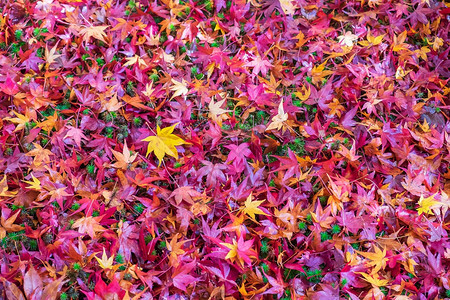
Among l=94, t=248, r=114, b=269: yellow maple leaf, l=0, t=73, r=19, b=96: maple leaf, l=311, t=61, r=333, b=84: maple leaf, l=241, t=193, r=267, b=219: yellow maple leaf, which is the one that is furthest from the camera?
l=311, t=61, r=333, b=84: maple leaf

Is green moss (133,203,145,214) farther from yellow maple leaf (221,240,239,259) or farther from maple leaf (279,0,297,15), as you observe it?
maple leaf (279,0,297,15)

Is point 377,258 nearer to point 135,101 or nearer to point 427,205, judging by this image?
point 427,205

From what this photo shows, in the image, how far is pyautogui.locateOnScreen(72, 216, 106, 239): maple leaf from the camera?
46.1 inches

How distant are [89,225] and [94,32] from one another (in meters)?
0.90

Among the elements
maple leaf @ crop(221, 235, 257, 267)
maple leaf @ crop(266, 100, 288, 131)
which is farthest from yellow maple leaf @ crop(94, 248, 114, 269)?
maple leaf @ crop(266, 100, 288, 131)

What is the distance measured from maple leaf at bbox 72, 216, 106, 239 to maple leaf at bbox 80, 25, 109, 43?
836mm

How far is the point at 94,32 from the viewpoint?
63.6 inches

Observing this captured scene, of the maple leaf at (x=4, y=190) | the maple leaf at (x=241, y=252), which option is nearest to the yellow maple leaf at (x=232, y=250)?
the maple leaf at (x=241, y=252)

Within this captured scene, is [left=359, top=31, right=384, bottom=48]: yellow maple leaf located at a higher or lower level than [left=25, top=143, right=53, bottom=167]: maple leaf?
higher

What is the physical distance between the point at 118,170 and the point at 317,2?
1.29 meters

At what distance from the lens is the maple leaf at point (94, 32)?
161 cm

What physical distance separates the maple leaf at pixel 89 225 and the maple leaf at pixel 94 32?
0.84m

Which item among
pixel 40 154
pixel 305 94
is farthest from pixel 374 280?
pixel 40 154

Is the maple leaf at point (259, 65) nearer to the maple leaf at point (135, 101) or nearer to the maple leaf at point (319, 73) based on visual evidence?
the maple leaf at point (319, 73)
